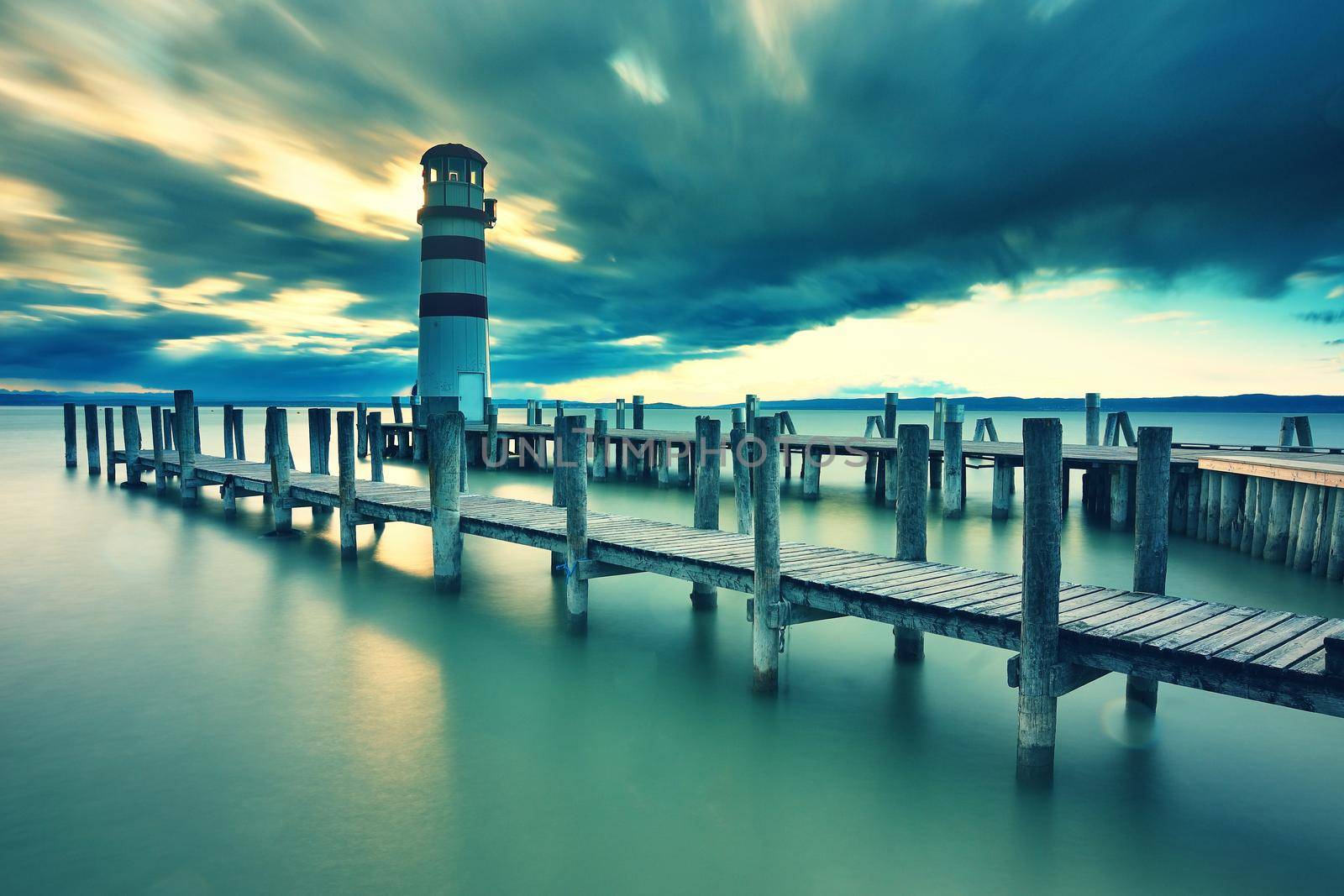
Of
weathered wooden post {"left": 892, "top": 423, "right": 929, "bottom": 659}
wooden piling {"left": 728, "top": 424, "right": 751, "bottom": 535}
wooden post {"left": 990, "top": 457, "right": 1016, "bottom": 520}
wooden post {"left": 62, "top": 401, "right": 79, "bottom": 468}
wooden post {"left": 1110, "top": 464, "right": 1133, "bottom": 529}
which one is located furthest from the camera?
wooden post {"left": 62, "top": 401, "right": 79, "bottom": 468}

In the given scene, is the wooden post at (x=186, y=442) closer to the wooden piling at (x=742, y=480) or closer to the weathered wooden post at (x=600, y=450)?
the weathered wooden post at (x=600, y=450)

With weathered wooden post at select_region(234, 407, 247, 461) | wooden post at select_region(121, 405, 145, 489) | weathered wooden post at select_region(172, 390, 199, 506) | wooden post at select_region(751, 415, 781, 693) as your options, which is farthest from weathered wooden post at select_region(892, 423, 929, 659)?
wooden post at select_region(121, 405, 145, 489)

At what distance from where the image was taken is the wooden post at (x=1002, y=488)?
16359 mm

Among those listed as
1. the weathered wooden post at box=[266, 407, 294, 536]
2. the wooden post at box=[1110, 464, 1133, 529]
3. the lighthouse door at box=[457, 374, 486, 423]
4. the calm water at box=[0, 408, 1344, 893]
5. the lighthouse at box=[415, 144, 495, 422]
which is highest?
the lighthouse at box=[415, 144, 495, 422]

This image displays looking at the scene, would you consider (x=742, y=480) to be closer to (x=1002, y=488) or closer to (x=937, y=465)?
(x=1002, y=488)

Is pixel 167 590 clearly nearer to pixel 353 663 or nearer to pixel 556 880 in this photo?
pixel 353 663

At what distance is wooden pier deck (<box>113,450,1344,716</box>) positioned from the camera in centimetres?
413

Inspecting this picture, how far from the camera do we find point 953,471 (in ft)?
53.4

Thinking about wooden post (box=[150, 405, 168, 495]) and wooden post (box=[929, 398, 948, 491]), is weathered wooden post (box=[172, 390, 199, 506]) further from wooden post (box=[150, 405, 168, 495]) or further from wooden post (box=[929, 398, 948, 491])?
wooden post (box=[929, 398, 948, 491])

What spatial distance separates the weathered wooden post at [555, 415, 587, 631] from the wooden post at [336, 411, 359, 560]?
434cm

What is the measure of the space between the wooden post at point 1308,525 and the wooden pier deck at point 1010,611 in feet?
21.5

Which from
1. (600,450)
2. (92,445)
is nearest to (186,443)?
(600,450)

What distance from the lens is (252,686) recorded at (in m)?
7.18

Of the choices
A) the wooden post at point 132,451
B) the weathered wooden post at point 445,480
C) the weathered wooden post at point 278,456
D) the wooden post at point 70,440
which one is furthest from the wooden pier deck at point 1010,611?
the wooden post at point 70,440
